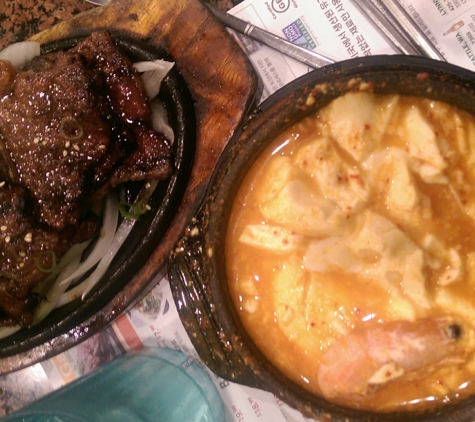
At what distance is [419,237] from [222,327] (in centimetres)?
71

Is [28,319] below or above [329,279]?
above

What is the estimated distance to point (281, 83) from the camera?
174cm

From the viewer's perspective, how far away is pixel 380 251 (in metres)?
1.28

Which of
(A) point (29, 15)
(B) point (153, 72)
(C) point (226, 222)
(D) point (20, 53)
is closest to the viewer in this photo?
(C) point (226, 222)

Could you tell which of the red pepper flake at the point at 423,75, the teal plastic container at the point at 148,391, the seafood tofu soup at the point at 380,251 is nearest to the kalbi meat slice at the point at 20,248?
the teal plastic container at the point at 148,391

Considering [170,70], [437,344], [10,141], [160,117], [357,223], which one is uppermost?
[10,141]

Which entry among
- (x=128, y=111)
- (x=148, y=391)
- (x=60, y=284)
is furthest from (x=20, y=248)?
(x=148, y=391)

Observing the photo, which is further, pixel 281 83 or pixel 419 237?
pixel 281 83

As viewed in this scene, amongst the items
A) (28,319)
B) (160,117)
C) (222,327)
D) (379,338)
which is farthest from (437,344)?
(28,319)

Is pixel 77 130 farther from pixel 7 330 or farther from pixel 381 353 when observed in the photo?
pixel 381 353

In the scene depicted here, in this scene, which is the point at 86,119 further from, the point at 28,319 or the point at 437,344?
the point at 437,344

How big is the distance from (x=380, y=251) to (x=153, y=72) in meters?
1.11

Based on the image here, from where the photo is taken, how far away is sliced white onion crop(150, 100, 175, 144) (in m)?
1.66

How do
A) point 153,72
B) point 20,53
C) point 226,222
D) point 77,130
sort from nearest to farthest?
1. point 226,222
2. point 77,130
3. point 153,72
4. point 20,53
